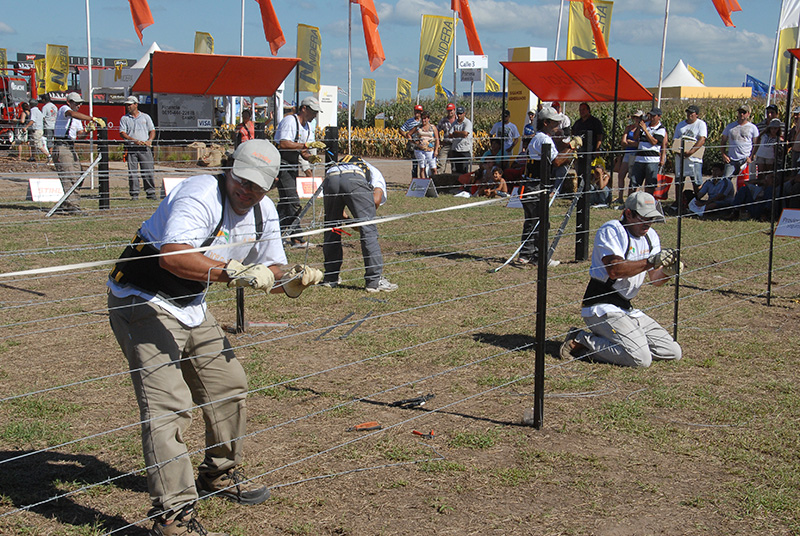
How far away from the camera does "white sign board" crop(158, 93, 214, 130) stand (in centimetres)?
2289

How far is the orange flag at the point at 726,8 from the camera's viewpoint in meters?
18.1

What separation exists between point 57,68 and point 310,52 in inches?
661

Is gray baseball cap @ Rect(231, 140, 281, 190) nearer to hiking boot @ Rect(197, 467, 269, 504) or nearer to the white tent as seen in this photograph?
hiking boot @ Rect(197, 467, 269, 504)

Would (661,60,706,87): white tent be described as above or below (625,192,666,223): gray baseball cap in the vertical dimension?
above

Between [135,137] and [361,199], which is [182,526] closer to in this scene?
[361,199]

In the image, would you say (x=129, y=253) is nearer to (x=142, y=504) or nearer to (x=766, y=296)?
(x=142, y=504)

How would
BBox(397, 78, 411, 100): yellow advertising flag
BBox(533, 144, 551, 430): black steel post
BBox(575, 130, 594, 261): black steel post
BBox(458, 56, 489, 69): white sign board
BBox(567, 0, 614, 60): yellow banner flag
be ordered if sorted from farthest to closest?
1. BBox(397, 78, 411, 100): yellow advertising flag
2. BBox(458, 56, 489, 69): white sign board
3. BBox(567, 0, 614, 60): yellow banner flag
4. BBox(575, 130, 594, 261): black steel post
5. BBox(533, 144, 551, 430): black steel post

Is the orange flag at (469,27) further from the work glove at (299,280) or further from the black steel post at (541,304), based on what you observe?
the work glove at (299,280)

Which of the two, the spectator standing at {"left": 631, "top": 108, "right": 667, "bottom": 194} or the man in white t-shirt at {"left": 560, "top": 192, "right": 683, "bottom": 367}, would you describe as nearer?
the man in white t-shirt at {"left": 560, "top": 192, "right": 683, "bottom": 367}

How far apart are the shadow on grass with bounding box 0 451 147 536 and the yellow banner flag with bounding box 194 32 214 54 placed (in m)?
25.8

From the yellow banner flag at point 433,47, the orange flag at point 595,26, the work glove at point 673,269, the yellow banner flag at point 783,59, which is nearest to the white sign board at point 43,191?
the work glove at point 673,269

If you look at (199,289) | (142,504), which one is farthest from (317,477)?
(199,289)

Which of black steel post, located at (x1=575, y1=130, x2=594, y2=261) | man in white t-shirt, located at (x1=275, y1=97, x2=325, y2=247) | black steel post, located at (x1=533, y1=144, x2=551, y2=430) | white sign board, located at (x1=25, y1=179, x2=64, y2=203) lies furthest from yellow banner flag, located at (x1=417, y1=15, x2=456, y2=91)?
black steel post, located at (x1=533, y1=144, x2=551, y2=430)

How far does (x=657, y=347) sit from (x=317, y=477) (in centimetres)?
318
